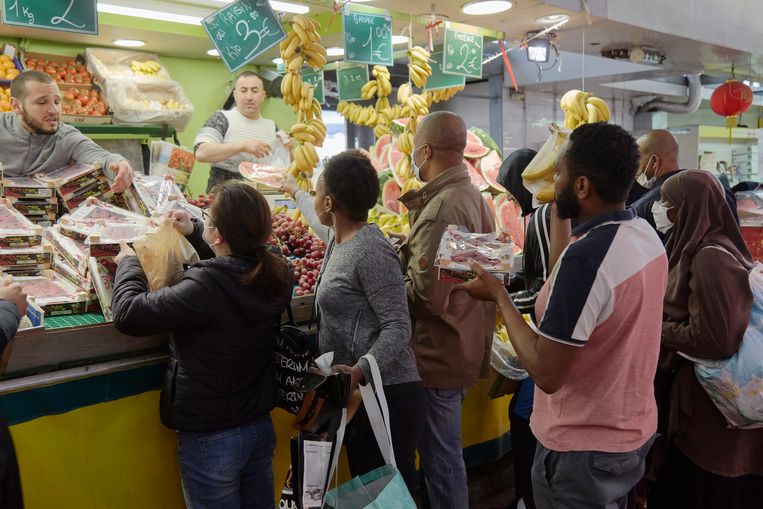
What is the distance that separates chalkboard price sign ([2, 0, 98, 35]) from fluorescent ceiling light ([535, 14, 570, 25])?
3.73 metres

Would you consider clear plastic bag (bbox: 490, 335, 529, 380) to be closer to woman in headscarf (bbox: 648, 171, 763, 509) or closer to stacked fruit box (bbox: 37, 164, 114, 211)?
woman in headscarf (bbox: 648, 171, 763, 509)

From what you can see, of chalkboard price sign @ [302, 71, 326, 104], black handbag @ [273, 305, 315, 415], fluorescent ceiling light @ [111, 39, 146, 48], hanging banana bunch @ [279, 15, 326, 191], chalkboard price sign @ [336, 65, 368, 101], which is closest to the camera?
black handbag @ [273, 305, 315, 415]

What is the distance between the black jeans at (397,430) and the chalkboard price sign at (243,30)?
74.7 inches

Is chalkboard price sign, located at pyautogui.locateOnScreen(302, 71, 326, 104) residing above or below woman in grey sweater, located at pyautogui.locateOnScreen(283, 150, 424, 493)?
above

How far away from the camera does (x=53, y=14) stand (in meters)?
2.90

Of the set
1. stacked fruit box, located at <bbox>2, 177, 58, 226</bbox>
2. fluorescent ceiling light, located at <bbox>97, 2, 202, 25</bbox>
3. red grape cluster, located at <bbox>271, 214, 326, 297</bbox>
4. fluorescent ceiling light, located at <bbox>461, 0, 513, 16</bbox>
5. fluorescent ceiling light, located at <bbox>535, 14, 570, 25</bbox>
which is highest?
fluorescent ceiling light, located at <bbox>97, 2, 202, 25</bbox>

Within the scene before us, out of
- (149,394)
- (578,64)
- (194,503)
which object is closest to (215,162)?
(149,394)

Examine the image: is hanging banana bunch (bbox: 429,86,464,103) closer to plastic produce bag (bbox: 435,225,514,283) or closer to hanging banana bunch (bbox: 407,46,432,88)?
hanging banana bunch (bbox: 407,46,432,88)

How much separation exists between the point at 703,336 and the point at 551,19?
12.0ft

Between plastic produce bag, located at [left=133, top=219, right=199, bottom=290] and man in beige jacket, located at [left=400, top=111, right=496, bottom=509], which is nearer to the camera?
plastic produce bag, located at [left=133, top=219, right=199, bottom=290]

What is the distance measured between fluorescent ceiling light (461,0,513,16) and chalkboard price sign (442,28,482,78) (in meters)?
0.17

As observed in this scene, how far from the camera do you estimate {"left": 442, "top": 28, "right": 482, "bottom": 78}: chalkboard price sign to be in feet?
16.8

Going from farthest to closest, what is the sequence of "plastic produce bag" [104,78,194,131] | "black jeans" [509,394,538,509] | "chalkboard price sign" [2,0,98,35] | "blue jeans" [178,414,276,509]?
"plastic produce bag" [104,78,194,131], "black jeans" [509,394,538,509], "chalkboard price sign" [2,0,98,35], "blue jeans" [178,414,276,509]

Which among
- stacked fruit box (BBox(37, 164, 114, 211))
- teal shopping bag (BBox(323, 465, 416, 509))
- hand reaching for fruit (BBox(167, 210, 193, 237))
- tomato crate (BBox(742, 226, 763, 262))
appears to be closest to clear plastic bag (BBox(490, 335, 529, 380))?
teal shopping bag (BBox(323, 465, 416, 509))
